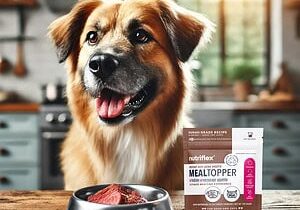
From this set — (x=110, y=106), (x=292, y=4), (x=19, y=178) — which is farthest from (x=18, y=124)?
(x=292, y=4)

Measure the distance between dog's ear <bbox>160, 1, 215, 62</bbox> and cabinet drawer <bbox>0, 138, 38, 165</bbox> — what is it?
137cm

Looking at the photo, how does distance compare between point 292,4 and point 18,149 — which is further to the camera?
point 292,4

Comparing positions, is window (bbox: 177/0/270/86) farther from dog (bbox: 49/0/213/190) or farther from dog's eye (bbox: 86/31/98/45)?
dog's eye (bbox: 86/31/98/45)

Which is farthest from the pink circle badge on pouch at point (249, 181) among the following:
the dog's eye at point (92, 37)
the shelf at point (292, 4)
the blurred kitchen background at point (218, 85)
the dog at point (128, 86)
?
the shelf at point (292, 4)

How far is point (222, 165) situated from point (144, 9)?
81cm

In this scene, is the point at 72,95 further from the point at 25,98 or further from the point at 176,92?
the point at 25,98

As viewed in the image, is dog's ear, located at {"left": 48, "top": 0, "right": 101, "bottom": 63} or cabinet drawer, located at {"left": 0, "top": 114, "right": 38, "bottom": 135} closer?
dog's ear, located at {"left": 48, "top": 0, "right": 101, "bottom": 63}

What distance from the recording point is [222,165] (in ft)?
3.68

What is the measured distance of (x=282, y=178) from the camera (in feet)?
10.1

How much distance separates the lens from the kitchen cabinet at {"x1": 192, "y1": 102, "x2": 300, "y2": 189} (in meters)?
3.03

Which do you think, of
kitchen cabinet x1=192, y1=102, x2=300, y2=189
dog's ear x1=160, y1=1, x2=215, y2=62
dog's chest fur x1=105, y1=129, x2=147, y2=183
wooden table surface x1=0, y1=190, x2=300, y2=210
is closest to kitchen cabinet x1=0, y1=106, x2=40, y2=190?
kitchen cabinet x1=192, y1=102, x2=300, y2=189

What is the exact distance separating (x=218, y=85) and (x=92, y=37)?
158cm

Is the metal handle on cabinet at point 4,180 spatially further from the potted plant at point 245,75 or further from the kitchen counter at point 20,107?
the potted plant at point 245,75

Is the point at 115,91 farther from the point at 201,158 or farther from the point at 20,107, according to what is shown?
the point at 20,107
